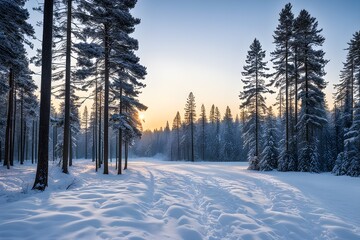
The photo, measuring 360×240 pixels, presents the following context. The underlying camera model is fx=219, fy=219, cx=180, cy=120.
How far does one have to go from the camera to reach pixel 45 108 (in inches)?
351

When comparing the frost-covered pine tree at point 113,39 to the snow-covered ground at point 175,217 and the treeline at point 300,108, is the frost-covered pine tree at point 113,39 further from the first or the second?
the treeline at point 300,108

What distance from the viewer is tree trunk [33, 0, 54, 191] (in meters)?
8.81

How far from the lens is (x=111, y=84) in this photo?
19.3 meters

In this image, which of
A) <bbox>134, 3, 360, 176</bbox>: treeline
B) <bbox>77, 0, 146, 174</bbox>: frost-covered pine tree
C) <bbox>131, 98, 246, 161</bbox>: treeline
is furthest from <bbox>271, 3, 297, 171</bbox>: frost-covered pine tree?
<bbox>131, 98, 246, 161</bbox>: treeline

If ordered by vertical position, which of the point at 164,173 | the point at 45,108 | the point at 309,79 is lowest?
the point at 164,173

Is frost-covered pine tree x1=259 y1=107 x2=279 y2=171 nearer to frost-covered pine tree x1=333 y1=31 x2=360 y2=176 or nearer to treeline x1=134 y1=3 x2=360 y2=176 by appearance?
treeline x1=134 y1=3 x2=360 y2=176

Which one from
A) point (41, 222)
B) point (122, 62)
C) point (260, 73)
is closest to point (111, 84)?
point (122, 62)

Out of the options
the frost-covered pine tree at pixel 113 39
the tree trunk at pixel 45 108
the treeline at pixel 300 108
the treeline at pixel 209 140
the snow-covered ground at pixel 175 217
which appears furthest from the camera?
the treeline at pixel 209 140

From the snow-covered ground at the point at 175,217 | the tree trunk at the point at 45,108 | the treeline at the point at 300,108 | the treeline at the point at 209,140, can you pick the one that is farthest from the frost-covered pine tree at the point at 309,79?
the treeline at the point at 209,140

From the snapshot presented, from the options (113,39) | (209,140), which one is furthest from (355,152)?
(209,140)

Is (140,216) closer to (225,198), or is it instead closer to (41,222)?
(41,222)

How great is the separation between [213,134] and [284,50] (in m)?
47.1

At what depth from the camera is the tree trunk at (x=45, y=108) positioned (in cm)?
881

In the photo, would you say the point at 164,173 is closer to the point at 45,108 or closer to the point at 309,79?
the point at 45,108
